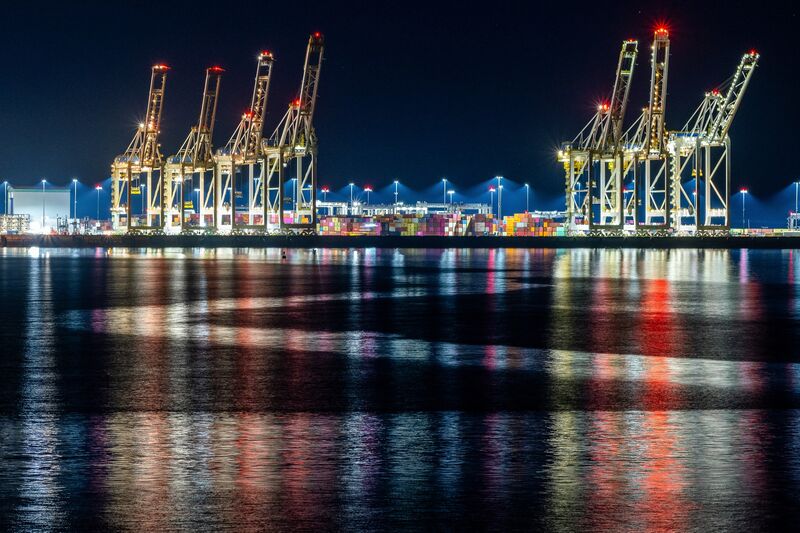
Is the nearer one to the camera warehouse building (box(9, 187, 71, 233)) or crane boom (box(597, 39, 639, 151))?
crane boom (box(597, 39, 639, 151))

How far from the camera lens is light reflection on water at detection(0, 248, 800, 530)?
679 cm

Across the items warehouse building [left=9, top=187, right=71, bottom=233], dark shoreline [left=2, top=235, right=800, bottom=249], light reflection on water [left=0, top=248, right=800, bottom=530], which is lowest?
light reflection on water [left=0, top=248, right=800, bottom=530]

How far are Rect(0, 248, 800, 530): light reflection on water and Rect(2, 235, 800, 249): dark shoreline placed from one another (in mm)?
88431

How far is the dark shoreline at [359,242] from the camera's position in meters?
110

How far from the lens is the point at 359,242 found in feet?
397

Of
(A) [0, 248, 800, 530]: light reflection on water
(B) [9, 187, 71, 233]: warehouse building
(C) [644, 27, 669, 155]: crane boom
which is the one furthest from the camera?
(B) [9, 187, 71, 233]: warehouse building

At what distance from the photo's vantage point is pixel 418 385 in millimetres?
12250

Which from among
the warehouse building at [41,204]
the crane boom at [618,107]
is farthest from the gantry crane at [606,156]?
the warehouse building at [41,204]

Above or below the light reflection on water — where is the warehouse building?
above

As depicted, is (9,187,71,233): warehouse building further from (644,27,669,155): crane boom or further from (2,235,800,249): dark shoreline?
(644,27,669,155): crane boom

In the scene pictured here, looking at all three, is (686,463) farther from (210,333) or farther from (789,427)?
(210,333)

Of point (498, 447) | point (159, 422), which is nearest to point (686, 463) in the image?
point (498, 447)

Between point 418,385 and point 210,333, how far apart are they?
705 cm

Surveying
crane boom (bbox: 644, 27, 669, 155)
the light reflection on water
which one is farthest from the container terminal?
the light reflection on water
